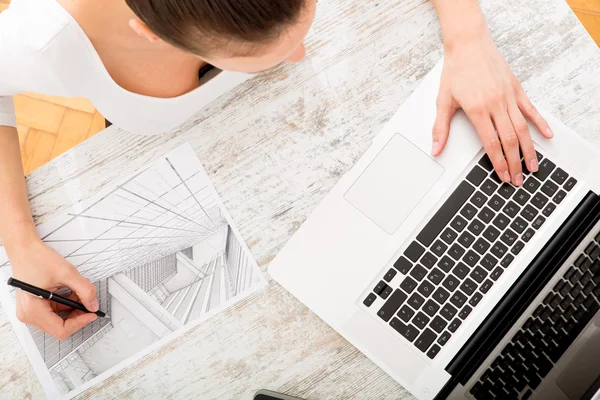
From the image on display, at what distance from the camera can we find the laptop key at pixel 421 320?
690mm

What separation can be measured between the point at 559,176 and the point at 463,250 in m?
0.18

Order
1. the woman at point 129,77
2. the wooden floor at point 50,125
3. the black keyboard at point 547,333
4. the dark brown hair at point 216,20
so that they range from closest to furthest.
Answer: the dark brown hair at point 216,20 → the woman at point 129,77 → the black keyboard at point 547,333 → the wooden floor at point 50,125

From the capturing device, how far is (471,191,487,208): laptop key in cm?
70

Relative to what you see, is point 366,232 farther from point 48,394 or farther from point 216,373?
point 48,394

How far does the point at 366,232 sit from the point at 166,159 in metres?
0.33

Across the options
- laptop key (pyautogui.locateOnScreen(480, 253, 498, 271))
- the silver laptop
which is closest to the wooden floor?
the silver laptop

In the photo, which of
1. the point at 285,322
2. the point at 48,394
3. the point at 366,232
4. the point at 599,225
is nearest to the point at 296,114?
the point at 366,232

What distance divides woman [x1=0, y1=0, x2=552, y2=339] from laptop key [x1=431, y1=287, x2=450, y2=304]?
0.19m

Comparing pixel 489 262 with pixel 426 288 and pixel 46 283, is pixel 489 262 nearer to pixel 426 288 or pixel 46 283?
pixel 426 288

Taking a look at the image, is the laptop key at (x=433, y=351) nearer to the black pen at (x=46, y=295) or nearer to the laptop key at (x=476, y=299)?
the laptop key at (x=476, y=299)

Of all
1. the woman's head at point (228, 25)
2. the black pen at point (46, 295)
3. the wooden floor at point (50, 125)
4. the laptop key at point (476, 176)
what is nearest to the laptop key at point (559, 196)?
the laptop key at point (476, 176)

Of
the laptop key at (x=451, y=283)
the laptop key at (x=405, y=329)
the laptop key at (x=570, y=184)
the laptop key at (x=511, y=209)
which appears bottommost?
the laptop key at (x=405, y=329)

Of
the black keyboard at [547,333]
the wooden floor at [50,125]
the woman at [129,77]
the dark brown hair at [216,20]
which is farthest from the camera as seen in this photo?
the wooden floor at [50,125]

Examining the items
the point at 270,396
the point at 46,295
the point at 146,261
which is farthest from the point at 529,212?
the point at 46,295
